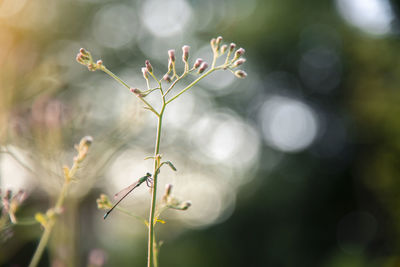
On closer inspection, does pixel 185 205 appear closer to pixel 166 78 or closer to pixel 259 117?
pixel 166 78

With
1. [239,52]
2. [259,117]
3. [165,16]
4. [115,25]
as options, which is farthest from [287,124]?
[239,52]

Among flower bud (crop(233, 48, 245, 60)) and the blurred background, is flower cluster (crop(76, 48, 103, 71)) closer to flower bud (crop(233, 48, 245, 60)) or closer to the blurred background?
flower bud (crop(233, 48, 245, 60))

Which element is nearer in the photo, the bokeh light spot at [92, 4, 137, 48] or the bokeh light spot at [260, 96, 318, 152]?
the bokeh light spot at [260, 96, 318, 152]

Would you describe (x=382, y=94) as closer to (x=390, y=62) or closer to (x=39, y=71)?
(x=390, y=62)

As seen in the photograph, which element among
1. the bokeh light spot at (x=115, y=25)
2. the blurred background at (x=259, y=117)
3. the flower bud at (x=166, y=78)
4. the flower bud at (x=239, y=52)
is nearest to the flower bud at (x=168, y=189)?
the flower bud at (x=166, y=78)

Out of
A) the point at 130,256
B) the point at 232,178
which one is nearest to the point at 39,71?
the point at 130,256

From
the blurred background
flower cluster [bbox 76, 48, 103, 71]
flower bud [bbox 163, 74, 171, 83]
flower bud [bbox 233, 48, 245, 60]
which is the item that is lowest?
flower bud [bbox 163, 74, 171, 83]

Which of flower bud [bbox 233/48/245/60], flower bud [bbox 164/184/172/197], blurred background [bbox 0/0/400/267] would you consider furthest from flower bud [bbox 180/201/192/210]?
blurred background [bbox 0/0/400/267]

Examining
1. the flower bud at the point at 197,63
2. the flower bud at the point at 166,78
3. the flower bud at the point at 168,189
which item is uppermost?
the flower bud at the point at 197,63

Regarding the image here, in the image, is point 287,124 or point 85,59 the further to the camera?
point 287,124

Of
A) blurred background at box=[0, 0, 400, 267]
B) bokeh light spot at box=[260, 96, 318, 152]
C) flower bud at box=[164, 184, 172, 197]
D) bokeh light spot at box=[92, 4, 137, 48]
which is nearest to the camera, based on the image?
flower bud at box=[164, 184, 172, 197]

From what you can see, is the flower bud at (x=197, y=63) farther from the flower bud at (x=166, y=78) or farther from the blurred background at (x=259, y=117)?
the blurred background at (x=259, y=117)

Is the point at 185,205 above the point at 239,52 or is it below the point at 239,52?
below
